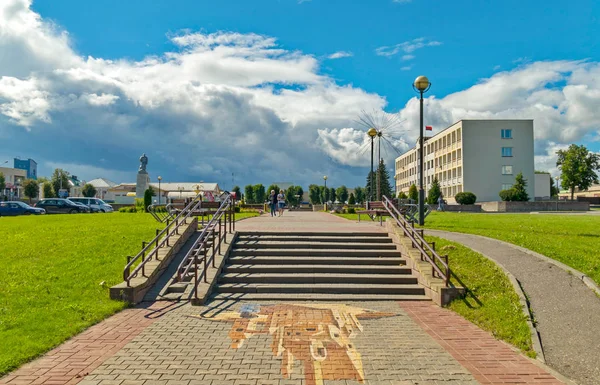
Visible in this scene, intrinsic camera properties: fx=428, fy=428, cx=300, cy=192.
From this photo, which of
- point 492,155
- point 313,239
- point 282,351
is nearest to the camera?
point 282,351

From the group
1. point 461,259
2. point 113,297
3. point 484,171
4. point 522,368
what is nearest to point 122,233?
point 113,297

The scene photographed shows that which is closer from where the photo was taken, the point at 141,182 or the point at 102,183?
the point at 141,182

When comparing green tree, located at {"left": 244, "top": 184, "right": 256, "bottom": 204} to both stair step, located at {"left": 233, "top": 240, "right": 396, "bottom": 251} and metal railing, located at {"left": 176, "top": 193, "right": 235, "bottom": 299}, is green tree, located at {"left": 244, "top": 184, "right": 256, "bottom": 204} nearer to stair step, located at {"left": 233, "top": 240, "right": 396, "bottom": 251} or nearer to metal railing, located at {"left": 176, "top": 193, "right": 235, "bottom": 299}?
metal railing, located at {"left": 176, "top": 193, "right": 235, "bottom": 299}

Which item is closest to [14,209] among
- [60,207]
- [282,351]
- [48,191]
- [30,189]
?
[60,207]

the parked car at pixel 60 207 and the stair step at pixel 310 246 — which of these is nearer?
the stair step at pixel 310 246

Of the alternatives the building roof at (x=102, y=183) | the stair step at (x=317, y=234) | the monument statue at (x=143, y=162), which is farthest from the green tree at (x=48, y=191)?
the stair step at (x=317, y=234)

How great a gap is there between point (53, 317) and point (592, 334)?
7.79m

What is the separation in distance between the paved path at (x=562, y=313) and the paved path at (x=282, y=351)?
0.47 meters

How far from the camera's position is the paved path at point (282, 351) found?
466 centimetres

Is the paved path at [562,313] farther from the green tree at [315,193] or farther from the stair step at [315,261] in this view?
the green tree at [315,193]

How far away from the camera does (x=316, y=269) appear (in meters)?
9.59

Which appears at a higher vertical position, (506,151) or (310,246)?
(506,151)

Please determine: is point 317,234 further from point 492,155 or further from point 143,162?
point 492,155

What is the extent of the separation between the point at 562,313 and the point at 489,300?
1.17 meters
